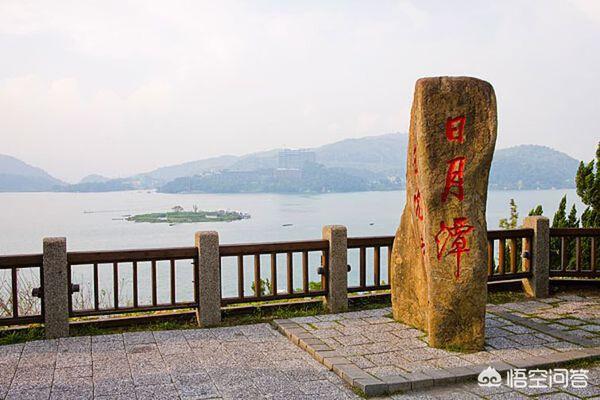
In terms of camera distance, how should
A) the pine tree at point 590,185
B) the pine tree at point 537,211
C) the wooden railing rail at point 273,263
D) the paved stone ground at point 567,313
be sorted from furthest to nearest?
the pine tree at point 537,211 < the pine tree at point 590,185 < the wooden railing rail at point 273,263 < the paved stone ground at point 567,313

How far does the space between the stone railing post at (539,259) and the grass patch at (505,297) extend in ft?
0.60

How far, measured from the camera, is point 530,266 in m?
7.98

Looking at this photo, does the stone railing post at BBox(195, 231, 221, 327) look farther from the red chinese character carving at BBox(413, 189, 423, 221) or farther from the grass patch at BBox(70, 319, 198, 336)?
the red chinese character carving at BBox(413, 189, 423, 221)

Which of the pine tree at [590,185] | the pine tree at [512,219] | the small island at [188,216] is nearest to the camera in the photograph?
the pine tree at [590,185]

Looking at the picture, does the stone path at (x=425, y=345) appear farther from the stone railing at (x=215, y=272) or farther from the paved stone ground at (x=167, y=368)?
the stone railing at (x=215, y=272)

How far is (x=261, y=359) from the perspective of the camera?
5.19 metres

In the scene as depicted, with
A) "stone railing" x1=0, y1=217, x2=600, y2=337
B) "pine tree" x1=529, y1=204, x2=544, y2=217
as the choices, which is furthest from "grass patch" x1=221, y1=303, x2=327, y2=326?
"pine tree" x1=529, y1=204, x2=544, y2=217

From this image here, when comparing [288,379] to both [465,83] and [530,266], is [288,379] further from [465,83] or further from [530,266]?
[530,266]

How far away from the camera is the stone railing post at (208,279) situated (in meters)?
6.38

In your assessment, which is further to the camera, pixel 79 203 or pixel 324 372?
pixel 79 203

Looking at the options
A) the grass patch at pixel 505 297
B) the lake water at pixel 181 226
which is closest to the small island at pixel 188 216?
the lake water at pixel 181 226

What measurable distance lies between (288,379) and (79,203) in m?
44.1

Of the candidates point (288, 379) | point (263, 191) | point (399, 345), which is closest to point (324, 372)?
point (288, 379)

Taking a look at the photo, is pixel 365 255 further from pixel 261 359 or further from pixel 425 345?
pixel 261 359
